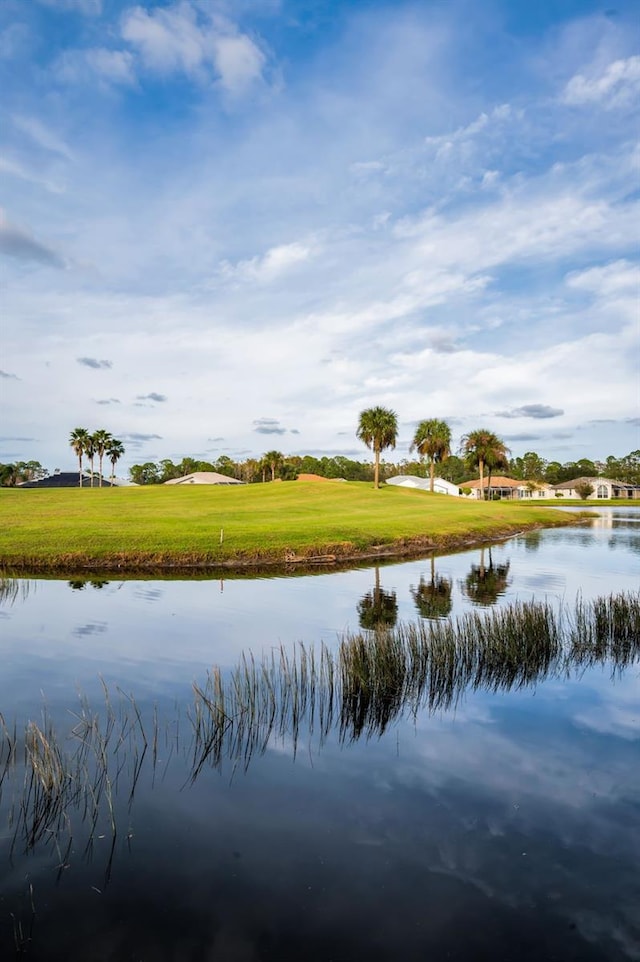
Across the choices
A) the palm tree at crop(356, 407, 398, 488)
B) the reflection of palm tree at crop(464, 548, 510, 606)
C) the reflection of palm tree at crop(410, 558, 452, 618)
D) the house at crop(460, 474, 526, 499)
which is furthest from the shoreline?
the house at crop(460, 474, 526, 499)

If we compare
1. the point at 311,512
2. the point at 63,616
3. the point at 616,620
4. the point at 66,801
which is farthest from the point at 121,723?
the point at 311,512

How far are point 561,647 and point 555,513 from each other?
239 ft

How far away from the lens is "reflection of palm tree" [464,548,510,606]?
90.8 ft

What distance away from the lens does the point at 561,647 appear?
58.5ft

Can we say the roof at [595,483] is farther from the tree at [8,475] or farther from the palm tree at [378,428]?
the tree at [8,475]

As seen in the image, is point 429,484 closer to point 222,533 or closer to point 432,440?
point 432,440

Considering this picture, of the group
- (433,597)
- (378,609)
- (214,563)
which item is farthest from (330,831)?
(214,563)

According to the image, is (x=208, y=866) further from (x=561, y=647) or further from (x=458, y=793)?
(x=561, y=647)

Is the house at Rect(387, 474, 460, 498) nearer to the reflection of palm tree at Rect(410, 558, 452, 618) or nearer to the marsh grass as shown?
the reflection of palm tree at Rect(410, 558, 452, 618)

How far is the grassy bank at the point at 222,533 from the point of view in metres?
35.5

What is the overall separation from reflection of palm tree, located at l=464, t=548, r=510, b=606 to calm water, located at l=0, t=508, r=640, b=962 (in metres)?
11.2

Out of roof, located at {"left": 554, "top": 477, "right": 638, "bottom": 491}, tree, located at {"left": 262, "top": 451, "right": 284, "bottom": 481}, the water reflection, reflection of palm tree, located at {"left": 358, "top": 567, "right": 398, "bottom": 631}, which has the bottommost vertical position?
reflection of palm tree, located at {"left": 358, "top": 567, "right": 398, "bottom": 631}

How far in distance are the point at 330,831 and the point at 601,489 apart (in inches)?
6690

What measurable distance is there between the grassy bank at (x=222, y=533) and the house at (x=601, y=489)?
9928cm
